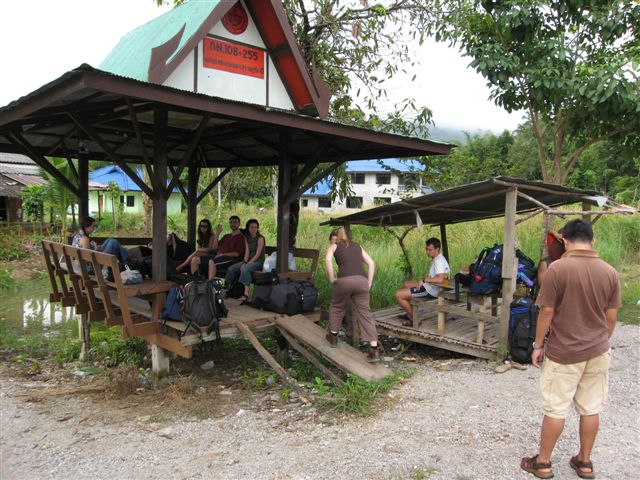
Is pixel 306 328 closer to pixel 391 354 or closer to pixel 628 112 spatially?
pixel 391 354

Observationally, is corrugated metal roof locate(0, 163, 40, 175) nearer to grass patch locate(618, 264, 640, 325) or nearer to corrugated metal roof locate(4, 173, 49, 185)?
corrugated metal roof locate(4, 173, 49, 185)

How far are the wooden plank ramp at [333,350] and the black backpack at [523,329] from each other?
1654 mm

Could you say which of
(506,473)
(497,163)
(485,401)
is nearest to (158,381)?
(485,401)

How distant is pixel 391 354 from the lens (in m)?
7.66

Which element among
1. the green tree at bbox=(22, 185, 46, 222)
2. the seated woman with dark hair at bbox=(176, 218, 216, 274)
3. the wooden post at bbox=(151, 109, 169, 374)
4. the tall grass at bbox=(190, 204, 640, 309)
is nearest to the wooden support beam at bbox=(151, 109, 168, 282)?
the wooden post at bbox=(151, 109, 169, 374)

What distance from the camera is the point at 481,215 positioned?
8.99 meters

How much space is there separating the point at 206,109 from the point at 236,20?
2.89 m

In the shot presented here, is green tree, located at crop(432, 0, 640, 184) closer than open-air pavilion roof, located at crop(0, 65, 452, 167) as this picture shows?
No

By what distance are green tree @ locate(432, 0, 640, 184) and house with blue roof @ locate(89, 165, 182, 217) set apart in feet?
72.3


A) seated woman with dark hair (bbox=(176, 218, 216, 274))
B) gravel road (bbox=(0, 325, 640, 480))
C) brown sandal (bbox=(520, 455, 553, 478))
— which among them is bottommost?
gravel road (bbox=(0, 325, 640, 480))

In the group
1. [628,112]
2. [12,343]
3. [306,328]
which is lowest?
[12,343]

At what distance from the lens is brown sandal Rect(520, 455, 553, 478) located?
3812 mm

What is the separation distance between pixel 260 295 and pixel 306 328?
879mm

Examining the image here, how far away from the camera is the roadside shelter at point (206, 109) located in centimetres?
611
